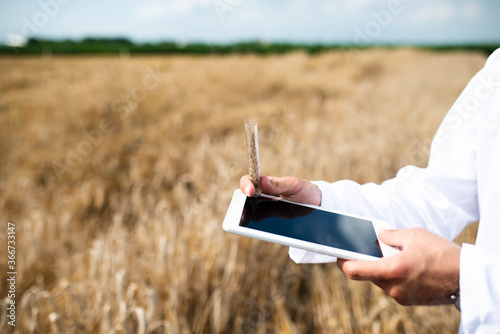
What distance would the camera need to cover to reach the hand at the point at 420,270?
2.36 ft

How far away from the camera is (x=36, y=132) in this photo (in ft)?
13.2

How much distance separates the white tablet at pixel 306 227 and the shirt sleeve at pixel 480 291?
6.4 inches

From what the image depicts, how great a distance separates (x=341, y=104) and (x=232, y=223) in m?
5.04

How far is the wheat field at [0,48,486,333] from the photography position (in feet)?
4.94

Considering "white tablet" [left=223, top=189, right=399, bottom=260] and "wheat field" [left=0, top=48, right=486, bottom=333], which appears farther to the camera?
"wheat field" [left=0, top=48, right=486, bottom=333]

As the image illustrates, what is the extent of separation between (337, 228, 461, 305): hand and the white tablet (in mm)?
43

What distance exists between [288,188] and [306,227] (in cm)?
12

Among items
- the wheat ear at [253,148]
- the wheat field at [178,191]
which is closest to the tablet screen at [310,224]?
the wheat ear at [253,148]

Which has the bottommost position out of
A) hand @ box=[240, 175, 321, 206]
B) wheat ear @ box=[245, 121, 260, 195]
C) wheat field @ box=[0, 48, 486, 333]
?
wheat field @ box=[0, 48, 486, 333]

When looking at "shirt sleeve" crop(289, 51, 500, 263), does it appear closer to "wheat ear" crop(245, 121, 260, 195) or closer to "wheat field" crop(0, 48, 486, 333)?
"wheat ear" crop(245, 121, 260, 195)

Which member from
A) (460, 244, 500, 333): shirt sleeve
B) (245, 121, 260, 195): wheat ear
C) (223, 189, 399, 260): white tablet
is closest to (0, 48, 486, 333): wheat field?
(223, 189, 399, 260): white tablet

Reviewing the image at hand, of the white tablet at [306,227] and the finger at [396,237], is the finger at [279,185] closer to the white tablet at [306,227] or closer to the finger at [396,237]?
the white tablet at [306,227]

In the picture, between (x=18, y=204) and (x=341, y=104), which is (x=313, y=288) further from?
(x=341, y=104)

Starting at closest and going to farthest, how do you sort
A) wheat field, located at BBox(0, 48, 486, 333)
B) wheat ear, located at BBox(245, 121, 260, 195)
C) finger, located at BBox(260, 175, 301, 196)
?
wheat ear, located at BBox(245, 121, 260, 195)
finger, located at BBox(260, 175, 301, 196)
wheat field, located at BBox(0, 48, 486, 333)
